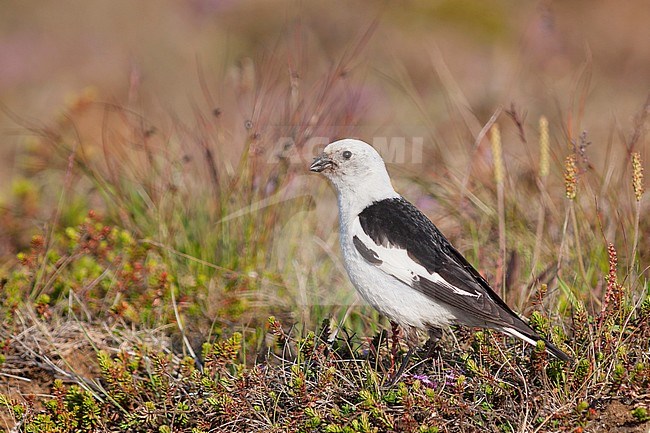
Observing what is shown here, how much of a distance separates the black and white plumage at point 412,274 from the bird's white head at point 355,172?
0.07 metres

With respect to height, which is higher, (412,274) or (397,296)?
(412,274)

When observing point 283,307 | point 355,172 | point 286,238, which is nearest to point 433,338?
point 355,172

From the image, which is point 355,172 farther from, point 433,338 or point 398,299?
point 433,338

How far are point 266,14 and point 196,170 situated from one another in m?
8.02

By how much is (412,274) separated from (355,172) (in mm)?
626

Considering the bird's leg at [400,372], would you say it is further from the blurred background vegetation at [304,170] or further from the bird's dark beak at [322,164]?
the bird's dark beak at [322,164]

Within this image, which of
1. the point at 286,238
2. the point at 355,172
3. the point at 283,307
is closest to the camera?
the point at 355,172

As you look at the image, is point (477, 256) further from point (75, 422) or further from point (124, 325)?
point (75, 422)

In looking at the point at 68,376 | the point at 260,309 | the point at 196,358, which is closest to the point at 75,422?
the point at 68,376

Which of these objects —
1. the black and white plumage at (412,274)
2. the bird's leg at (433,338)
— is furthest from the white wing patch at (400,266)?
the bird's leg at (433,338)

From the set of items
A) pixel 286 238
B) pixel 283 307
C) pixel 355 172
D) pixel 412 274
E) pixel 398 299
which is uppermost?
pixel 355 172

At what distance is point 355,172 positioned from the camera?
3580 millimetres

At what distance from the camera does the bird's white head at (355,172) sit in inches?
140

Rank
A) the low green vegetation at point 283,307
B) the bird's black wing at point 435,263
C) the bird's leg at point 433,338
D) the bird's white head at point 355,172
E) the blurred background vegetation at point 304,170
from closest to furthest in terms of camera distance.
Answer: the low green vegetation at point 283,307, the bird's black wing at point 435,263, the bird's leg at point 433,338, the bird's white head at point 355,172, the blurred background vegetation at point 304,170
